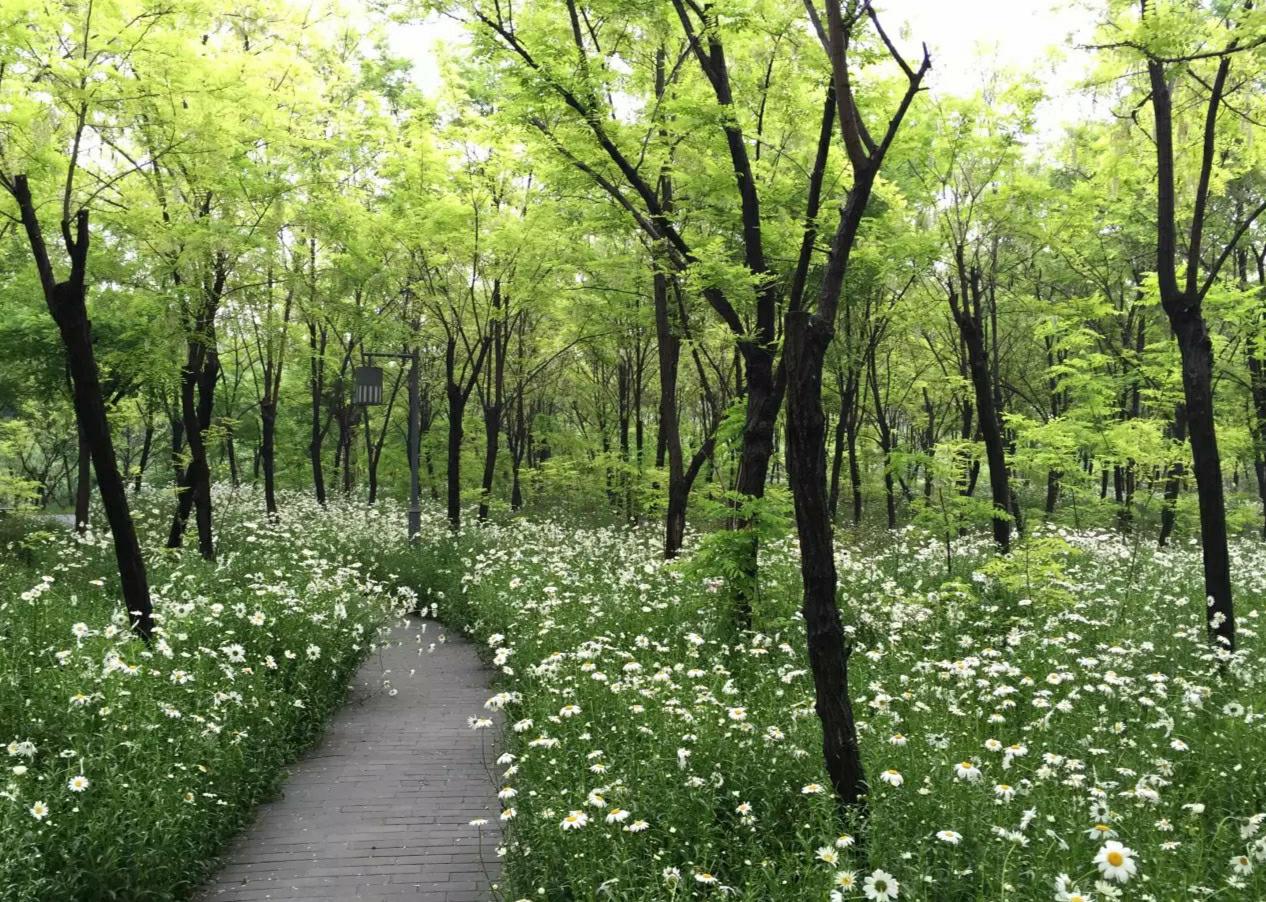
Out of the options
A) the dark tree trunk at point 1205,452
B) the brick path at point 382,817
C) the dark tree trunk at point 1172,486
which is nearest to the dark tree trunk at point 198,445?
the brick path at point 382,817

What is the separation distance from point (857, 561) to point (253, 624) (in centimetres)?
787

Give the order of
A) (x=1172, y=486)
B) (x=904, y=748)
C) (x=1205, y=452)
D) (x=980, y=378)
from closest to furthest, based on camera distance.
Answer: (x=904, y=748), (x=1205, y=452), (x=980, y=378), (x=1172, y=486)

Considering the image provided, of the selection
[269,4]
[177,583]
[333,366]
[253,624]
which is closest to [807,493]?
[253,624]

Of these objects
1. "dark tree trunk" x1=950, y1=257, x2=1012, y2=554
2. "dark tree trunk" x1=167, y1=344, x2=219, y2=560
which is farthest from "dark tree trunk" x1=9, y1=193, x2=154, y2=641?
"dark tree trunk" x1=950, y1=257, x2=1012, y2=554

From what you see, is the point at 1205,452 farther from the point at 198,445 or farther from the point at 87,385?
the point at 198,445

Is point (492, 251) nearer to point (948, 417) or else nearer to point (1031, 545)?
point (1031, 545)

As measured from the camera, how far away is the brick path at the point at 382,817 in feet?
16.0

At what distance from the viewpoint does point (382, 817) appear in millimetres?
5844

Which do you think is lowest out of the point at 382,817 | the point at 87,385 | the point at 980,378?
the point at 382,817

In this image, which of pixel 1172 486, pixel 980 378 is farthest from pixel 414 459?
pixel 1172 486

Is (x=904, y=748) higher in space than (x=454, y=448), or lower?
lower

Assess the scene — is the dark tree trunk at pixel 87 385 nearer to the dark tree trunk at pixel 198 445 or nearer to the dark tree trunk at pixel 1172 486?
the dark tree trunk at pixel 198 445

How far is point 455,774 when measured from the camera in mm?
6680

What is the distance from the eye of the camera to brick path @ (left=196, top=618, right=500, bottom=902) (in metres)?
4.88
